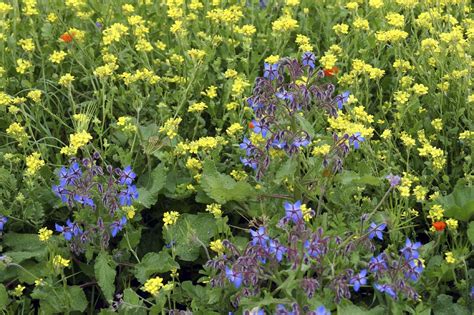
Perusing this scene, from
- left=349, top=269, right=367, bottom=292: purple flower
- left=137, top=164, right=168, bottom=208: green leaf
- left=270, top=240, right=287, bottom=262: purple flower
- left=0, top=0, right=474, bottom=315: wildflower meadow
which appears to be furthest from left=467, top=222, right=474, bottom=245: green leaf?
left=137, top=164, right=168, bottom=208: green leaf

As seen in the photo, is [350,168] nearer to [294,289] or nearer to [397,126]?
[397,126]

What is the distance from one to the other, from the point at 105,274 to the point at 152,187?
0.40 meters

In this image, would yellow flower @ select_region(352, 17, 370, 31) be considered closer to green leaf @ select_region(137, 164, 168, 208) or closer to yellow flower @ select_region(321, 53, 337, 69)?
yellow flower @ select_region(321, 53, 337, 69)

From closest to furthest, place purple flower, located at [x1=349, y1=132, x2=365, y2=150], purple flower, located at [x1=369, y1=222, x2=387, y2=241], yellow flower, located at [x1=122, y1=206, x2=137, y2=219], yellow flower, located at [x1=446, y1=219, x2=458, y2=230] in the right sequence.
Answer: purple flower, located at [x1=369, y1=222, x2=387, y2=241], purple flower, located at [x1=349, y1=132, x2=365, y2=150], yellow flower, located at [x1=446, y1=219, x2=458, y2=230], yellow flower, located at [x1=122, y1=206, x2=137, y2=219]

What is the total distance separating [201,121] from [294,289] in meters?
1.08

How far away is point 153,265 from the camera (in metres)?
2.93

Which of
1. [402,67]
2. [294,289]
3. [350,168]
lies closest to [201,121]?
[350,168]

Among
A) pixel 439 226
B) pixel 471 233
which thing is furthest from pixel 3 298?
A: pixel 471 233

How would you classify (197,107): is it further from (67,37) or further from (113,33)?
(67,37)

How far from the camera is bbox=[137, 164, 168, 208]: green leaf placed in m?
3.09

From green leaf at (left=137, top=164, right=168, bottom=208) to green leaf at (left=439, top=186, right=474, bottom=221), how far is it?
986 millimetres

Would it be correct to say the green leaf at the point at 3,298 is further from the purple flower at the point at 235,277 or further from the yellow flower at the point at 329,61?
the yellow flower at the point at 329,61

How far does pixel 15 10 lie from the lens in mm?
3992

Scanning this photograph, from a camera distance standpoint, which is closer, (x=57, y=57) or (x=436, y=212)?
(x=436, y=212)
